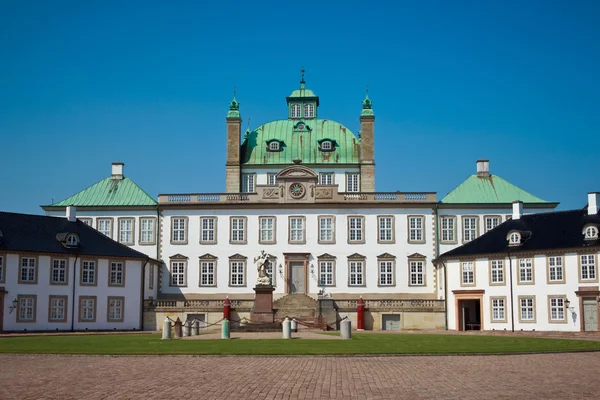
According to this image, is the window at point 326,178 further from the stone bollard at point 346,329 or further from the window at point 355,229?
the stone bollard at point 346,329

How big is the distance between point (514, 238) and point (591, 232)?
221 inches

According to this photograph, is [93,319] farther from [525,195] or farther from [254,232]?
[525,195]

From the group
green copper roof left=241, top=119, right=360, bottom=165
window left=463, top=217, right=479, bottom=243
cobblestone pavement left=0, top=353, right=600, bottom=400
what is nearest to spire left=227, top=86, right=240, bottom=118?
green copper roof left=241, top=119, right=360, bottom=165

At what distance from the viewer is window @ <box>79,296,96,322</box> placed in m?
54.1

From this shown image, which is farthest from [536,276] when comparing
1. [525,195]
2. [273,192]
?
[273,192]

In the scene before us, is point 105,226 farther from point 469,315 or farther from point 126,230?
point 469,315

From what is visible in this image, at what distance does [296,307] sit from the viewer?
55500mm

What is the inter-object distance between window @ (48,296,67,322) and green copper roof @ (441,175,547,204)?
28.4 meters

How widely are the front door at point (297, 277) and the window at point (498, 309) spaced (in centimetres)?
1405

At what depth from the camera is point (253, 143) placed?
7038 cm

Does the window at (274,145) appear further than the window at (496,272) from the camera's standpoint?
Yes

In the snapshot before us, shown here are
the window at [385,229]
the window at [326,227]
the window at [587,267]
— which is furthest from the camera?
the window at [326,227]

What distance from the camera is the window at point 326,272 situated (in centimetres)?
6053

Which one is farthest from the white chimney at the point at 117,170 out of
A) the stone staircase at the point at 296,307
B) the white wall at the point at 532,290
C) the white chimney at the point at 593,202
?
the white chimney at the point at 593,202
